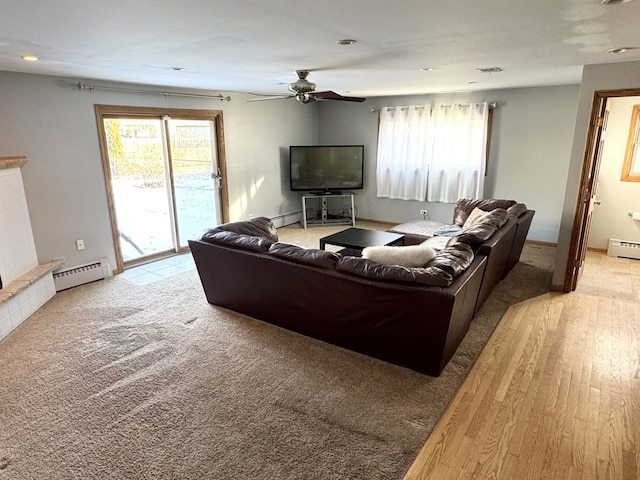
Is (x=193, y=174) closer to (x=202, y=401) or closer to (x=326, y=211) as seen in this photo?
(x=326, y=211)

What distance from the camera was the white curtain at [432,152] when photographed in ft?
20.1

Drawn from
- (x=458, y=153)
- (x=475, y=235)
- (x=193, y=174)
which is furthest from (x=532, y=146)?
(x=193, y=174)

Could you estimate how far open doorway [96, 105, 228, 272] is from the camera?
4766 mm

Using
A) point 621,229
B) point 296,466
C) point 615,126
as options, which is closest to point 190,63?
point 296,466

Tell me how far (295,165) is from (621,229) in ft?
16.5

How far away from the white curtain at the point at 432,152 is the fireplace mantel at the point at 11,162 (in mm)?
5247

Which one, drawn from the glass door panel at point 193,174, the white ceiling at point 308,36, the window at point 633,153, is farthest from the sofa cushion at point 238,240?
the window at point 633,153

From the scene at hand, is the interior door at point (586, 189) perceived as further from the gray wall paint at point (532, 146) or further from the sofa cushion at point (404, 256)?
the sofa cushion at point (404, 256)

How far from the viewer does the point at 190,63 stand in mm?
3252

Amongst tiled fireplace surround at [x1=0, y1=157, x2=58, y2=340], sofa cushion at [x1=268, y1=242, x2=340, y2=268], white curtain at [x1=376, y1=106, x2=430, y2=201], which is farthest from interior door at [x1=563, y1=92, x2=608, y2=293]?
tiled fireplace surround at [x1=0, y1=157, x2=58, y2=340]

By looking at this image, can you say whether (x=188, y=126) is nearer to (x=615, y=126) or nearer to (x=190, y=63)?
(x=190, y=63)

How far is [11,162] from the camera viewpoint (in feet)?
11.9

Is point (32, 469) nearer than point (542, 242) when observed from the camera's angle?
Yes

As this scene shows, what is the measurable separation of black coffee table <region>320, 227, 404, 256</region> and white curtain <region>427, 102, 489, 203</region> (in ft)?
7.19
